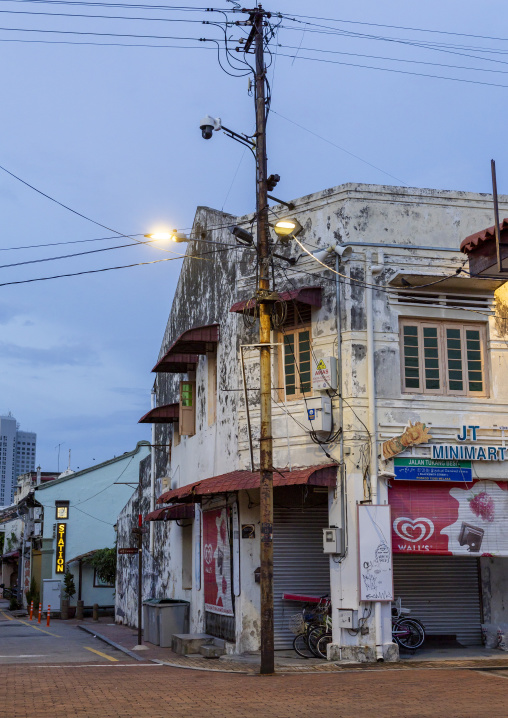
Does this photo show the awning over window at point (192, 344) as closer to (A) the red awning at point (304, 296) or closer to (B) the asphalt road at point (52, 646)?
(A) the red awning at point (304, 296)

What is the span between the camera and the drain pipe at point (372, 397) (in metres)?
16.2

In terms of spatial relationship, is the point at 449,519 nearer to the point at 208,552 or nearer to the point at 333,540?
the point at 333,540

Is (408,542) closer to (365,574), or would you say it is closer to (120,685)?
(365,574)

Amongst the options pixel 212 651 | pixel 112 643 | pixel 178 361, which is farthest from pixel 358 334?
pixel 112 643

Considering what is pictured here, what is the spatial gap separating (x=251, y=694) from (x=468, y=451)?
6.97 metres

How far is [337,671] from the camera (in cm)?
1509

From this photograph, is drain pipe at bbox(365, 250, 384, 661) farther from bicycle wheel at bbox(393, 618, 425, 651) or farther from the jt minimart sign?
the jt minimart sign

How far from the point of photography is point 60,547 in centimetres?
4347

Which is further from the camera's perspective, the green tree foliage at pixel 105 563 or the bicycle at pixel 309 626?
the green tree foliage at pixel 105 563

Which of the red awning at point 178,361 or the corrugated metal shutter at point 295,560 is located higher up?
the red awning at point 178,361

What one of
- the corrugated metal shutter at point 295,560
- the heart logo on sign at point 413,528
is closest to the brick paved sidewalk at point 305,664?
the corrugated metal shutter at point 295,560

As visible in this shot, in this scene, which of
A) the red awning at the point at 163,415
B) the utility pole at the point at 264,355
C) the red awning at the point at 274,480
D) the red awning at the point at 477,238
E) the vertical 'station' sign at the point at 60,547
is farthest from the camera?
the vertical 'station' sign at the point at 60,547

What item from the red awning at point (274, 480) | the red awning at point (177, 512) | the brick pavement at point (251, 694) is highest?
the red awning at point (274, 480)

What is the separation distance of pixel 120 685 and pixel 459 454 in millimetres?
7832
